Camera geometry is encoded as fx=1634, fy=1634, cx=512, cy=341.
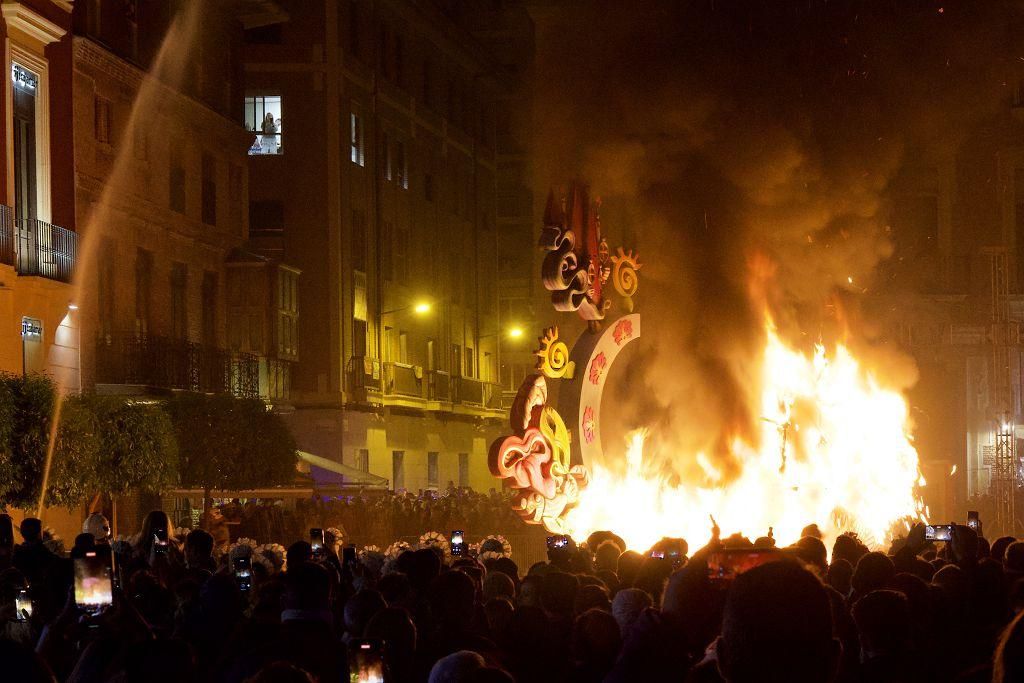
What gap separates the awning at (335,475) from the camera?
125ft

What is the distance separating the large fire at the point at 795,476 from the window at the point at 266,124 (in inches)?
919

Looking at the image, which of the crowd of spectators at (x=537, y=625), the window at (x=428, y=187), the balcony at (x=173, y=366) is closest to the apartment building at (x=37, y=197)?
the balcony at (x=173, y=366)

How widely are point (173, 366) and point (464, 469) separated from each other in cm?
2528

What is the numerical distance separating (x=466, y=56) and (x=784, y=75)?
3391 centimetres

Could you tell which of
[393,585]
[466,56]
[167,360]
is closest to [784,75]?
[167,360]

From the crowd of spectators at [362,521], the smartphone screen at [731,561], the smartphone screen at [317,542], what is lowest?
the crowd of spectators at [362,521]

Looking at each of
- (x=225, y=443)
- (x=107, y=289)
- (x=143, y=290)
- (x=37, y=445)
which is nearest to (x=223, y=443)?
(x=225, y=443)

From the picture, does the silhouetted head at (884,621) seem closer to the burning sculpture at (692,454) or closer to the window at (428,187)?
the burning sculpture at (692,454)

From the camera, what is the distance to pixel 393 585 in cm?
1010

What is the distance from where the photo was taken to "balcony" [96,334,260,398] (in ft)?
107

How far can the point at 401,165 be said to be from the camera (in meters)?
52.8

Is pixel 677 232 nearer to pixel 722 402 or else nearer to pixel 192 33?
pixel 722 402

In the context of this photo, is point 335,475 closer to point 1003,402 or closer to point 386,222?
point 386,222

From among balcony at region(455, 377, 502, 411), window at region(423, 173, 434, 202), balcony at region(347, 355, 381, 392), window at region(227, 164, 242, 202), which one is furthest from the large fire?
balcony at region(455, 377, 502, 411)
